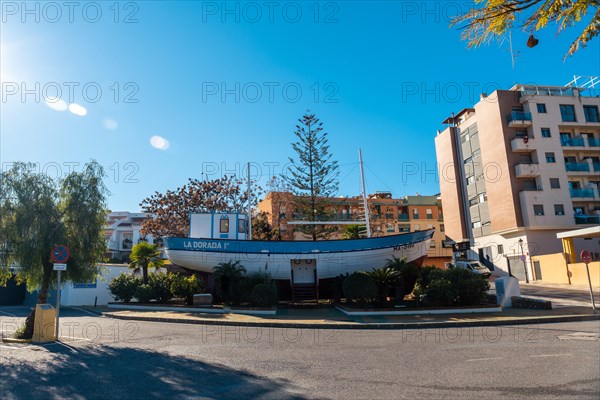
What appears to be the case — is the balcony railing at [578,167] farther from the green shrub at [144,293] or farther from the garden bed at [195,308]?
the green shrub at [144,293]

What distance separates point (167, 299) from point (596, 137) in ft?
149

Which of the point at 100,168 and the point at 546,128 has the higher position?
the point at 546,128

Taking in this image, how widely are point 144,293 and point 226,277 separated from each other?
3.99 metres

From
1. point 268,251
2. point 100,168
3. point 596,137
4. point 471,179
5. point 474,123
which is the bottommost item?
point 268,251

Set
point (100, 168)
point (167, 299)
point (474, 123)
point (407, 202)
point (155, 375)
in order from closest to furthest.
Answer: point (155, 375) → point (100, 168) → point (167, 299) → point (474, 123) → point (407, 202)

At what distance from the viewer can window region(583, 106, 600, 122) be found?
4194cm

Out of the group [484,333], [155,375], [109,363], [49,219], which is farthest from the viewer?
[49,219]

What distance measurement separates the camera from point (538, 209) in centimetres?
3844

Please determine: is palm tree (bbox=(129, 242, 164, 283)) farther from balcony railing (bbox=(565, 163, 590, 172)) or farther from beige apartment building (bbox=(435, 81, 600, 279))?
balcony railing (bbox=(565, 163, 590, 172))

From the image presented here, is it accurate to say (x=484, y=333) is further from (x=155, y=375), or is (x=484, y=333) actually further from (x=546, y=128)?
(x=546, y=128)

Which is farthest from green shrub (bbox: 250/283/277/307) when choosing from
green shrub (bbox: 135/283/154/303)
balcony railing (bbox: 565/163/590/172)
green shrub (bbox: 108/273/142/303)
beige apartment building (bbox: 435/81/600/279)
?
balcony railing (bbox: 565/163/590/172)

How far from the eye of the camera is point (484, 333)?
36.4 feet

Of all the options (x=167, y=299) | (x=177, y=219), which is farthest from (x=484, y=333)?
(x=177, y=219)

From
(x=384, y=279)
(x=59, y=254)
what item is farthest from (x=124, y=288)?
(x=384, y=279)
